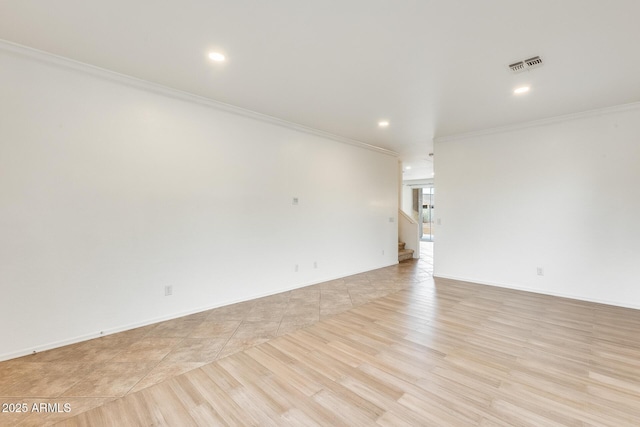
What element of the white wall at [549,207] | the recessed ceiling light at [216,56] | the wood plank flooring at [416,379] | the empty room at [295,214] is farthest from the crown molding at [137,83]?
the white wall at [549,207]

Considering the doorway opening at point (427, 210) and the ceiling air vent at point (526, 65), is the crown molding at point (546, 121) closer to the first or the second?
the ceiling air vent at point (526, 65)

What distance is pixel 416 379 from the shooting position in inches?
82.6

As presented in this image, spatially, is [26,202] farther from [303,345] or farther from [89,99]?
[303,345]

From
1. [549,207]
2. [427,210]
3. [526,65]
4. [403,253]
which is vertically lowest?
[403,253]

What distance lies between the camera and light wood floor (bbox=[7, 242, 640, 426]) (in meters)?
1.73

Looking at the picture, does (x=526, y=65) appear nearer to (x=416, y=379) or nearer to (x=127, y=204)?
(x=416, y=379)

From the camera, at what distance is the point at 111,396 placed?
1898mm

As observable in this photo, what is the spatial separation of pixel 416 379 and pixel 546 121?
452 cm

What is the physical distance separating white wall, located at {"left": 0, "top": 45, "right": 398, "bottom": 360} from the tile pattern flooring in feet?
0.76

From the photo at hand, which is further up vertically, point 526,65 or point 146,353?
point 526,65

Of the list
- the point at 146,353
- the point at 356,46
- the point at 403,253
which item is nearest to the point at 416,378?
the point at 146,353

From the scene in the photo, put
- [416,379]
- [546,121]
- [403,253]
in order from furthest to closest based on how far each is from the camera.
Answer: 1. [403,253]
2. [546,121]
3. [416,379]

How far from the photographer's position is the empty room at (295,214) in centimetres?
192

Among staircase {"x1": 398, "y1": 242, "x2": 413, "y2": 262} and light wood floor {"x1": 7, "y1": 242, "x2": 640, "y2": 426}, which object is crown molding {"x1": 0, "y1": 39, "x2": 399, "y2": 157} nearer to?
light wood floor {"x1": 7, "y1": 242, "x2": 640, "y2": 426}
